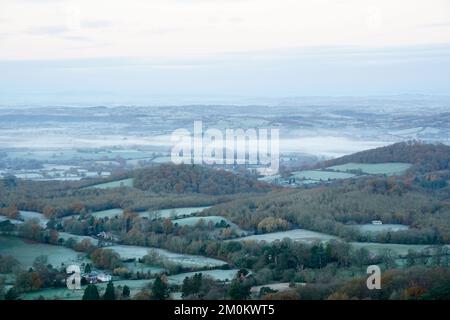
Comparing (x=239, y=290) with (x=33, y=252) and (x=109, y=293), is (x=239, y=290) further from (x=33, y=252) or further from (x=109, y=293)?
(x=33, y=252)

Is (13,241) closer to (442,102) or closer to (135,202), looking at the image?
(135,202)

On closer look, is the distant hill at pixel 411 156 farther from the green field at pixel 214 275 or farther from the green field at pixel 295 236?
the green field at pixel 214 275

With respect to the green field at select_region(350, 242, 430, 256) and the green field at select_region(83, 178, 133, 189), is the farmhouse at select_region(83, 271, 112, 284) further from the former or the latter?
the green field at select_region(83, 178, 133, 189)

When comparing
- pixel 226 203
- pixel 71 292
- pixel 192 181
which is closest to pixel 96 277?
pixel 71 292

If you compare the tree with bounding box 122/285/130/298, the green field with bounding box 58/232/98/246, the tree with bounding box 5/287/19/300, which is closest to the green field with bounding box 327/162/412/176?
the green field with bounding box 58/232/98/246

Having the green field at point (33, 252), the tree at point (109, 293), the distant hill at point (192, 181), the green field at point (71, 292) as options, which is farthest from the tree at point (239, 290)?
the distant hill at point (192, 181)

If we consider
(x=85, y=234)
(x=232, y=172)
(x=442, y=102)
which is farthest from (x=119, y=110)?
(x=442, y=102)
